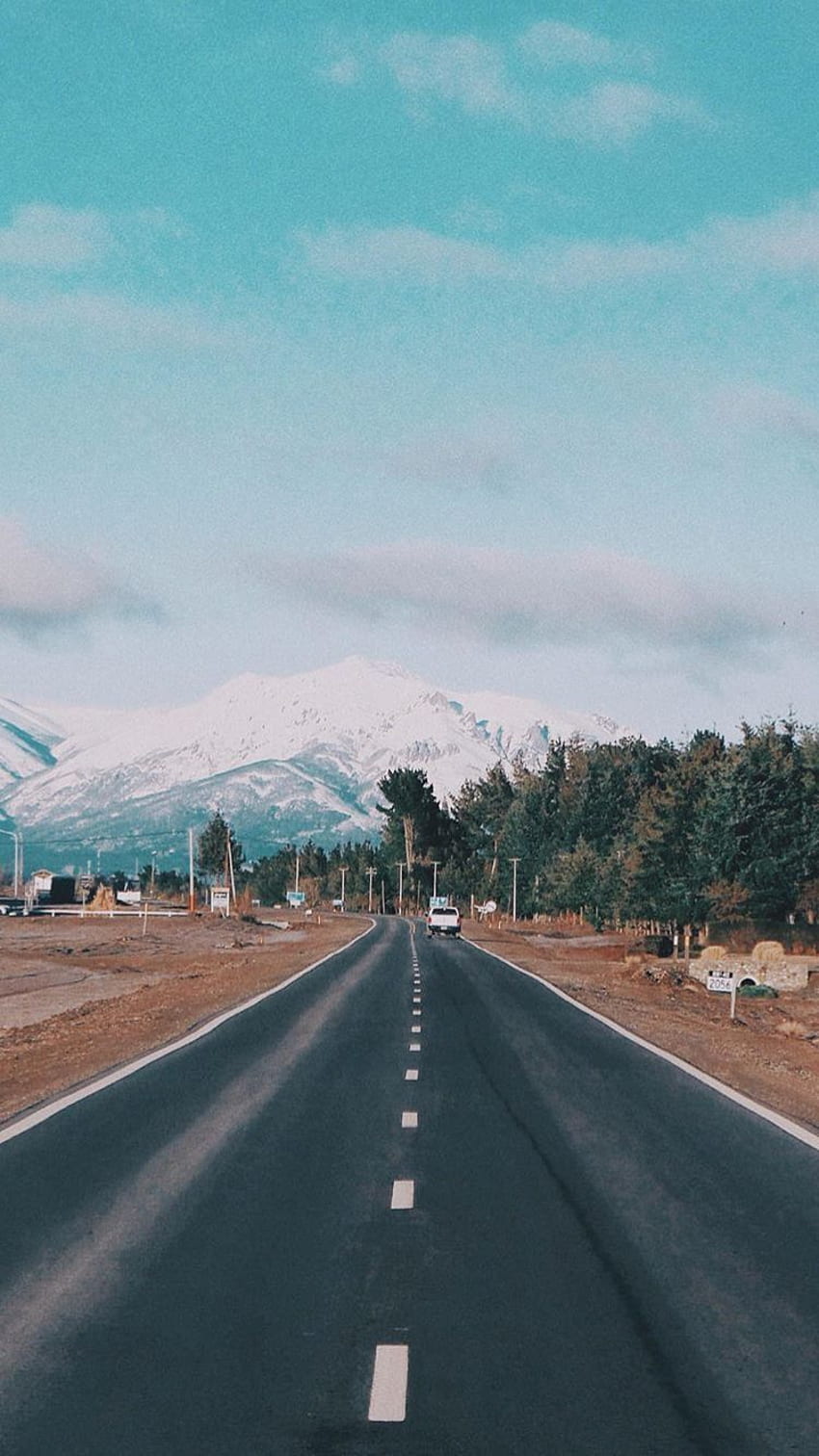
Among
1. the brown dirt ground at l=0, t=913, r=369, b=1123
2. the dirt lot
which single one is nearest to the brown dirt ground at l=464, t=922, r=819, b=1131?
the dirt lot

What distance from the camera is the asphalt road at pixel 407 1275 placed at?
7902 mm

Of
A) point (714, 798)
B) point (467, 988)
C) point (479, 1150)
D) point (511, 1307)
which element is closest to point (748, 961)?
point (714, 798)

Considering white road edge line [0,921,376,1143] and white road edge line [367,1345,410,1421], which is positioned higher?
white road edge line [367,1345,410,1421]

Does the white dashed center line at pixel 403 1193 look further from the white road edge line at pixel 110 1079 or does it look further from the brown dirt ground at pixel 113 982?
the brown dirt ground at pixel 113 982

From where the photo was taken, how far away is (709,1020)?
4497 centimetres

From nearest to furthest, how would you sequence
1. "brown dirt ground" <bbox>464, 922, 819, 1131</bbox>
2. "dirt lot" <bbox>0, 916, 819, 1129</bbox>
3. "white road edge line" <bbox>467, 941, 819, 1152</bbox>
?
1. "white road edge line" <bbox>467, 941, 819, 1152</bbox>
2. "brown dirt ground" <bbox>464, 922, 819, 1131</bbox>
3. "dirt lot" <bbox>0, 916, 819, 1129</bbox>

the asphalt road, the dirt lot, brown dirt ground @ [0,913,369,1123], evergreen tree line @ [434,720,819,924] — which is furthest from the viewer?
evergreen tree line @ [434,720,819,924]

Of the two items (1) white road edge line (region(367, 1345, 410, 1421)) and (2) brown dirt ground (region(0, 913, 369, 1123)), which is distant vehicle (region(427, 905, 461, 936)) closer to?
(2) brown dirt ground (region(0, 913, 369, 1123))

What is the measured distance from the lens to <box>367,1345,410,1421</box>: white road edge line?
7.95 m

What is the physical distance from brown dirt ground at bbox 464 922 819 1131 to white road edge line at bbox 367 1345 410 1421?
1026cm

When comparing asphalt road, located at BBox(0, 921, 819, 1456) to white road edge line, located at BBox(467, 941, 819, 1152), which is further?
white road edge line, located at BBox(467, 941, 819, 1152)

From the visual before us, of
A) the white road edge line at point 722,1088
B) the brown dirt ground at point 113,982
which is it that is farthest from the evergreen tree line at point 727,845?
the white road edge line at point 722,1088

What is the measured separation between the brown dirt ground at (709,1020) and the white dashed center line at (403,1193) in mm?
5795

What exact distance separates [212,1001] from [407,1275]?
30.1m
